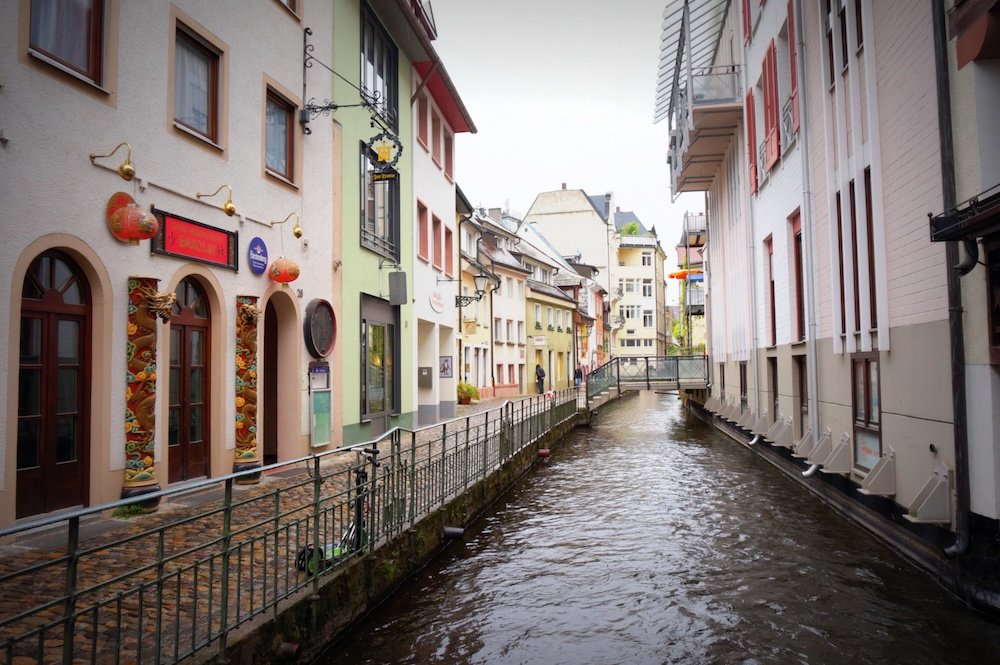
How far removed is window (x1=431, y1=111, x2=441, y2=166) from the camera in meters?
19.8

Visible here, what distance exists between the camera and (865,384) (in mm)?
9172

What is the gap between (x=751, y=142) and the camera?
659 inches

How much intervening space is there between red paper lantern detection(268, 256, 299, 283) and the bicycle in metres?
4.56

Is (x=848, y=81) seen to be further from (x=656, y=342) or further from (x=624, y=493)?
(x=656, y=342)

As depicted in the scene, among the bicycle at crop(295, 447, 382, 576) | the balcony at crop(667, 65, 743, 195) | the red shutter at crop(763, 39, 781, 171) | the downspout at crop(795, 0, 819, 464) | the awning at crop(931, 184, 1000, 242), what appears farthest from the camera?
the balcony at crop(667, 65, 743, 195)

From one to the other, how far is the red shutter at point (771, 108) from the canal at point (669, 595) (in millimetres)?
6792

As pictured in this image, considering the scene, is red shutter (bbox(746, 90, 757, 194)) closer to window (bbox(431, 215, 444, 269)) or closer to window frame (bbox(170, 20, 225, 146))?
window (bbox(431, 215, 444, 269))

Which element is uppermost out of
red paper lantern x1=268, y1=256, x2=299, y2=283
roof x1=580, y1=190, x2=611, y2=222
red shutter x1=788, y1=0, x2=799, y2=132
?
roof x1=580, y1=190, x2=611, y2=222

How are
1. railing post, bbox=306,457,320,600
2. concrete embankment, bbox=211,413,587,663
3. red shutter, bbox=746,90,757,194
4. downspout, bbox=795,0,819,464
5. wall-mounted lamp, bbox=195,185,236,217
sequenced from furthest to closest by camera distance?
red shutter, bbox=746,90,757,194, downspout, bbox=795,0,819,464, wall-mounted lamp, bbox=195,185,236,217, railing post, bbox=306,457,320,600, concrete embankment, bbox=211,413,587,663

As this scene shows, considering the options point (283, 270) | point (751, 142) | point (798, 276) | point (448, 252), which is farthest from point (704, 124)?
point (283, 270)

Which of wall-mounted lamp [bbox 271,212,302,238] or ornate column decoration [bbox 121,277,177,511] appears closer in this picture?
ornate column decoration [bbox 121,277,177,511]

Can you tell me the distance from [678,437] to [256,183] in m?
16.2

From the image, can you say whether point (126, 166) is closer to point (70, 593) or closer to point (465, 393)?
point (70, 593)

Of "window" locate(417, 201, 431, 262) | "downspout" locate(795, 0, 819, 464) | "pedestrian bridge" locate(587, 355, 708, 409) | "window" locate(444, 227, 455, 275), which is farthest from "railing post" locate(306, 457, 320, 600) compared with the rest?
"pedestrian bridge" locate(587, 355, 708, 409)
